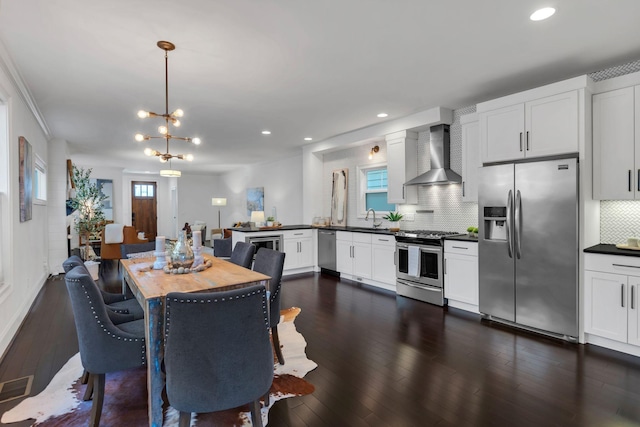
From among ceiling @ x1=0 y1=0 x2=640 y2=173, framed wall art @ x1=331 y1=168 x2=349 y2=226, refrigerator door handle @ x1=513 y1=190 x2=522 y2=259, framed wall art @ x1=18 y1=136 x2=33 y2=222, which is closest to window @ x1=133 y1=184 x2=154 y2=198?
ceiling @ x1=0 y1=0 x2=640 y2=173

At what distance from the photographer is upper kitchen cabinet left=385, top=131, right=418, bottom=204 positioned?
17.1 feet

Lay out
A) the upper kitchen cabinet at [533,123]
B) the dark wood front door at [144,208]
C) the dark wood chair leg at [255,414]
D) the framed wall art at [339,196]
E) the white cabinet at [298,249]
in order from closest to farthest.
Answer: the dark wood chair leg at [255,414]
the upper kitchen cabinet at [533,123]
the white cabinet at [298,249]
the framed wall art at [339,196]
the dark wood front door at [144,208]

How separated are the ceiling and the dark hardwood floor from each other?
2.74 metres

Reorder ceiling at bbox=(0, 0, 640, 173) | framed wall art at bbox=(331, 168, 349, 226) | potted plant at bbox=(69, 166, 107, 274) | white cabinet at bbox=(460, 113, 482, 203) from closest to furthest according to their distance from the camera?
ceiling at bbox=(0, 0, 640, 173)
white cabinet at bbox=(460, 113, 482, 203)
framed wall art at bbox=(331, 168, 349, 226)
potted plant at bbox=(69, 166, 107, 274)

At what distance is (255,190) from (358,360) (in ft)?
27.6

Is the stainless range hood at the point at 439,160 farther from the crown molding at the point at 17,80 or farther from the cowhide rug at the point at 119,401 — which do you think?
the crown molding at the point at 17,80

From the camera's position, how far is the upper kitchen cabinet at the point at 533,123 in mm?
3256

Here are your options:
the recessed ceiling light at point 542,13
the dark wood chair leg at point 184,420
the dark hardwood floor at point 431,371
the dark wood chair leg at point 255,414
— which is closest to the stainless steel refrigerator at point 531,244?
the dark hardwood floor at point 431,371

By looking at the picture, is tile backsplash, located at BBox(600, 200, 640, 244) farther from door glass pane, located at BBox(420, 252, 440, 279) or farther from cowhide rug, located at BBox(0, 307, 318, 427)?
cowhide rug, located at BBox(0, 307, 318, 427)

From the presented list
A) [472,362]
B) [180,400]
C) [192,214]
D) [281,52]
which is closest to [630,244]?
[472,362]

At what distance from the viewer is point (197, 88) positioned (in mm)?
3887

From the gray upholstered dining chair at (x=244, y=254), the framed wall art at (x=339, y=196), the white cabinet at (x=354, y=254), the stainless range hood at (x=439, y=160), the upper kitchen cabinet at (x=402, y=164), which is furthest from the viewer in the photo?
the framed wall art at (x=339, y=196)

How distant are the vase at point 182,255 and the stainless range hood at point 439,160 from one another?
3.46 m

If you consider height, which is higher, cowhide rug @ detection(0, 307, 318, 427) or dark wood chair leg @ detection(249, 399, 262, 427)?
dark wood chair leg @ detection(249, 399, 262, 427)
